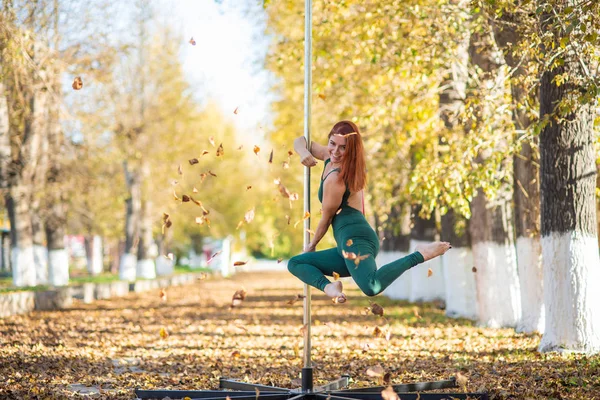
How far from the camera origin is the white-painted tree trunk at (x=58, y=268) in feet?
78.5

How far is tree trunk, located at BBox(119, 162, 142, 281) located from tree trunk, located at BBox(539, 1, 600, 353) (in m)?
21.8

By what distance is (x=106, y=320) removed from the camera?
16031mm

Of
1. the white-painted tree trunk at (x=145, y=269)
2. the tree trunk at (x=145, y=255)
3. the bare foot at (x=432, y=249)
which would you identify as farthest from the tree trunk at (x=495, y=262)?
the tree trunk at (x=145, y=255)

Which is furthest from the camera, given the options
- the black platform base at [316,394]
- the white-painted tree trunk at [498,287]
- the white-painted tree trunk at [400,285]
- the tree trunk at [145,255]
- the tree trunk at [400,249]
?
the tree trunk at [145,255]

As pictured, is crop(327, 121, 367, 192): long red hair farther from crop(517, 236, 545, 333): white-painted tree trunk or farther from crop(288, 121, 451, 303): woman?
crop(517, 236, 545, 333): white-painted tree trunk

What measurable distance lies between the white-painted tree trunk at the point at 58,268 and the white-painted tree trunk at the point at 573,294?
17910 mm

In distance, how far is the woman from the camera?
589 centimetres

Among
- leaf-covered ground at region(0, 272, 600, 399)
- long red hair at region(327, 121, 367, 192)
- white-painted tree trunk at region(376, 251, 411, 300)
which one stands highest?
long red hair at region(327, 121, 367, 192)

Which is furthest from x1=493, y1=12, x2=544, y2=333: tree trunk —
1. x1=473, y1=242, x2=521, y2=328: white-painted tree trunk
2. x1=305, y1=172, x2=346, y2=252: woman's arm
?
x1=305, y1=172, x2=346, y2=252: woman's arm

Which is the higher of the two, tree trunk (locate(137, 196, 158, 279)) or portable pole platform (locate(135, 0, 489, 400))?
tree trunk (locate(137, 196, 158, 279))

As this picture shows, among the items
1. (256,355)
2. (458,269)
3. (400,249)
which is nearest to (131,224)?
(400,249)

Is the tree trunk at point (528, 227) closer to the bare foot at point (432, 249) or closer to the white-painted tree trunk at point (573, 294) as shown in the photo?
the white-painted tree trunk at point (573, 294)

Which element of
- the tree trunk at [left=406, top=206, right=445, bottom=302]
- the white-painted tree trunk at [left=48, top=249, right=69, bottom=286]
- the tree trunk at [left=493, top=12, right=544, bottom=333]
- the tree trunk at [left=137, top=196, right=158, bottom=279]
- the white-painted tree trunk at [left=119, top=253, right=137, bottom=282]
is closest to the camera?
the tree trunk at [left=493, top=12, right=544, bottom=333]

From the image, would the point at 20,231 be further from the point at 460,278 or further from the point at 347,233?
the point at 347,233
